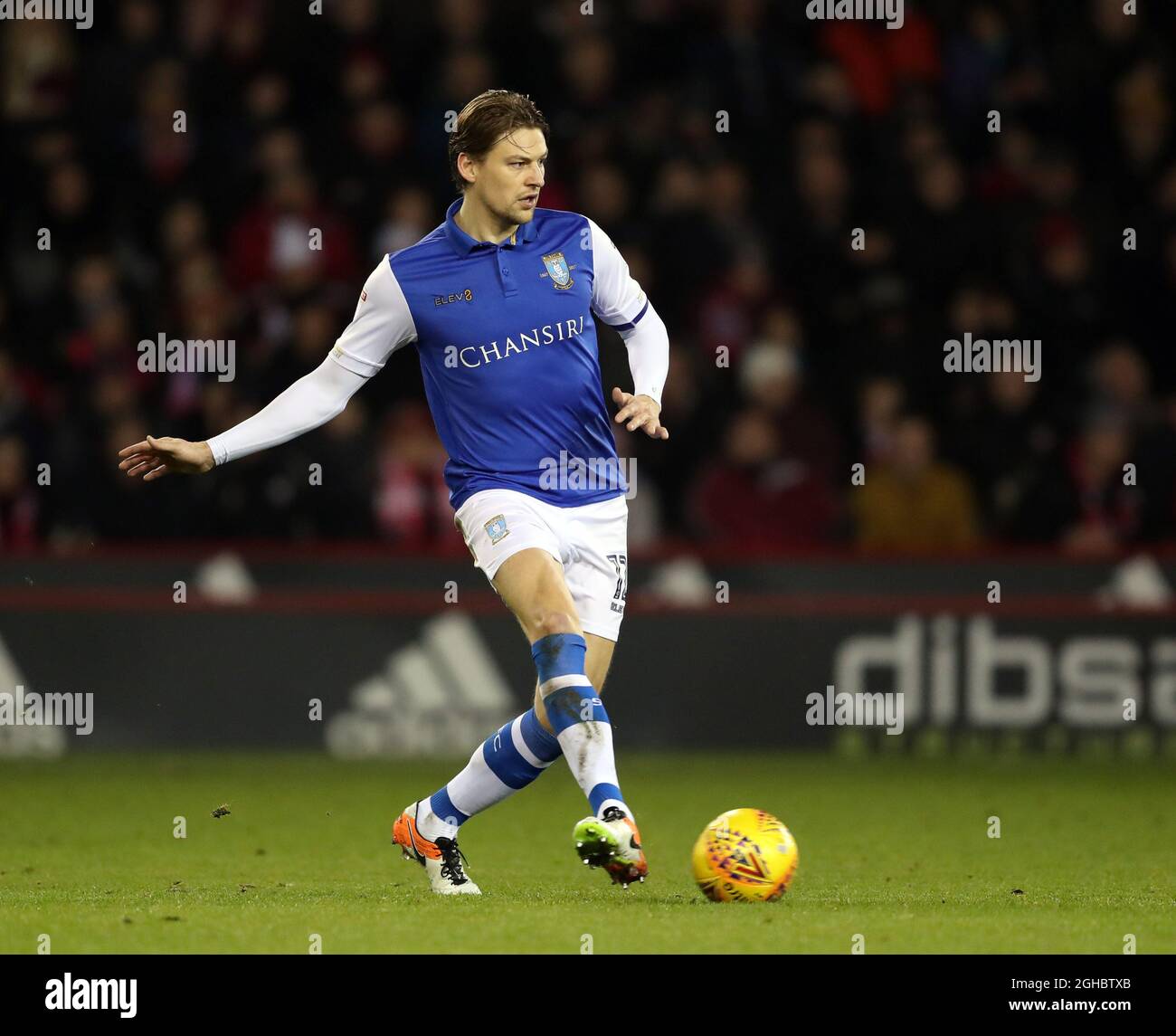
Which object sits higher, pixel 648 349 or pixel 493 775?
pixel 648 349

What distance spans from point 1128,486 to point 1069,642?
1.26 meters

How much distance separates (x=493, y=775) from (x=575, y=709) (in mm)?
639

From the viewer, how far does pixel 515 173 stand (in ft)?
23.8

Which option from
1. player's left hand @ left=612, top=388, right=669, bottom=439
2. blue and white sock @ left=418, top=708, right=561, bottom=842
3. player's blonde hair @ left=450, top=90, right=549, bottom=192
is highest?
player's blonde hair @ left=450, top=90, right=549, bottom=192

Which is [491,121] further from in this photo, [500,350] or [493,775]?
[493,775]

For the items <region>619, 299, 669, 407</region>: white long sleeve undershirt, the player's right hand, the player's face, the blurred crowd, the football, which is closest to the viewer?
the football

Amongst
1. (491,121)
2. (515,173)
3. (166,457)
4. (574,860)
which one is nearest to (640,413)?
(515,173)

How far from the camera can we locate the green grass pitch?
20.3ft

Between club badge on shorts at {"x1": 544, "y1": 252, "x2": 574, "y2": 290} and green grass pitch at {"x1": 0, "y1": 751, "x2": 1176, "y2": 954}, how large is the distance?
2.07m

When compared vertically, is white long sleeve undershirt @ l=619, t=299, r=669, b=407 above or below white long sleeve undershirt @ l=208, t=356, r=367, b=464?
above

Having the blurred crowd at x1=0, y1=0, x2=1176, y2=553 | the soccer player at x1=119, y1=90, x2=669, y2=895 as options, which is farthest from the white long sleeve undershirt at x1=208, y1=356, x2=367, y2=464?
the blurred crowd at x1=0, y1=0, x2=1176, y2=553

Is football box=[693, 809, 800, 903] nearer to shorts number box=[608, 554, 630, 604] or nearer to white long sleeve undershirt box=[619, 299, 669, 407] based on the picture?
shorts number box=[608, 554, 630, 604]

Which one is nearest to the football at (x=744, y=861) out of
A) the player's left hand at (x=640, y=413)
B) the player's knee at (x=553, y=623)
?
the player's knee at (x=553, y=623)

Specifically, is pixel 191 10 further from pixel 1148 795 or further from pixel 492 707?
pixel 1148 795
